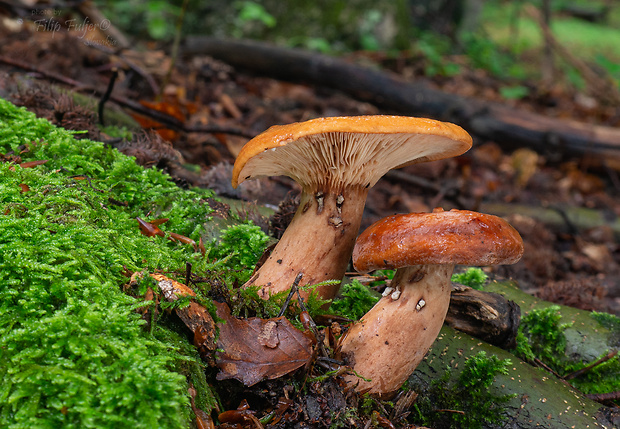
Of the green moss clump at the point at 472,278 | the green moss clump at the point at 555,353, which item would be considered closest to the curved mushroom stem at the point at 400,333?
the green moss clump at the point at 555,353

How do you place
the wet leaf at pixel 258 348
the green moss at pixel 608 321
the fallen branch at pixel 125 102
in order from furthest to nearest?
1. the fallen branch at pixel 125 102
2. the green moss at pixel 608 321
3. the wet leaf at pixel 258 348

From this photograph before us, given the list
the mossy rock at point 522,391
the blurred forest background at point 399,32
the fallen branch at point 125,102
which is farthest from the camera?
the blurred forest background at point 399,32

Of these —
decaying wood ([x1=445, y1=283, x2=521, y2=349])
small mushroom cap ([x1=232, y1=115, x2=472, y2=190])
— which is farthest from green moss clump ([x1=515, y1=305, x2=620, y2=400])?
small mushroom cap ([x1=232, y1=115, x2=472, y2=190])

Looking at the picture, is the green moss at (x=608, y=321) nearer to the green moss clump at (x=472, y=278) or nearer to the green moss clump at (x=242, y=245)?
the green moss clump at (x=472, y=278)

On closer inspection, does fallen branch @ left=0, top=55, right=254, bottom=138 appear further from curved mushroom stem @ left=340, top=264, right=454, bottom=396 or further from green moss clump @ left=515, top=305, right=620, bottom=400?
green moss clump @ left=515, top=305, right=620, bottom=400

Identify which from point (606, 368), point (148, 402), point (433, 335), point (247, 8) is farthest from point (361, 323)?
point (247, 8)

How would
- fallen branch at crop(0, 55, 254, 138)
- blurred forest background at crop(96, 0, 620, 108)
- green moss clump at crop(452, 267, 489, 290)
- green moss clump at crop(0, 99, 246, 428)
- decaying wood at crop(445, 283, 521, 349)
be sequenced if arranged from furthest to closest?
blurred forest background at crop(96, 0, 620, 108)
fallen branch at crop(0, 55, 254, 138)
green moss clump at crop(452, 267, 489, 290)
decaying wood at crop(445, 283, 521, 349)
green moss clump at crop(0, 99, 246, 428)

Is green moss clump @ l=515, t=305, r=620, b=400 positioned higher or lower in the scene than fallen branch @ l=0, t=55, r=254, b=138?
lower

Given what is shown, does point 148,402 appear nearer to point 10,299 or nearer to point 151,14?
point 10,299
